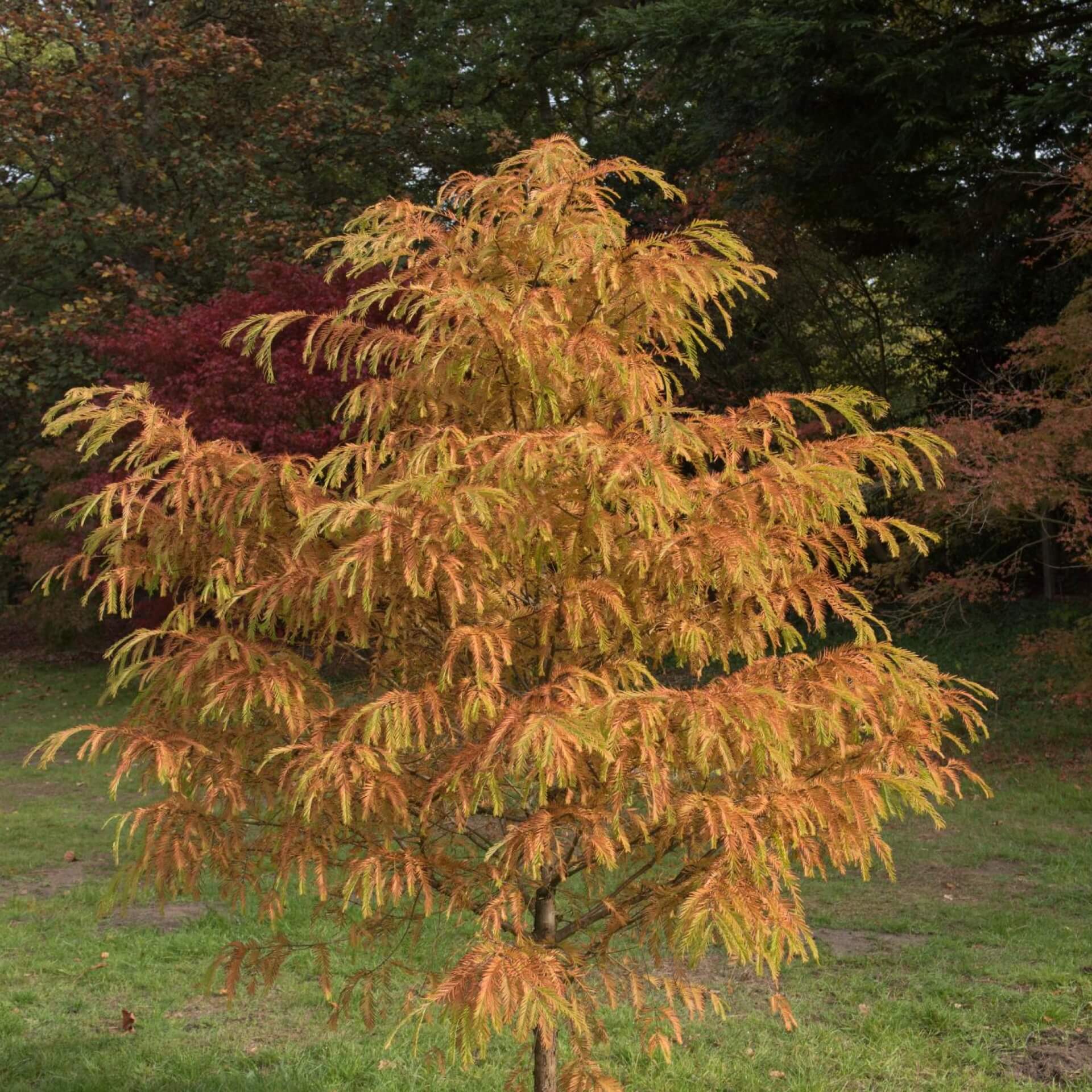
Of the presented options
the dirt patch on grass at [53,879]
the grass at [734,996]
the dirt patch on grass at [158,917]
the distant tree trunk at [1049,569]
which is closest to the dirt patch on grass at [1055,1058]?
the grass at [734,996]

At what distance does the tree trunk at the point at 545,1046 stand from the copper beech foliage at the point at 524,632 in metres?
0.02

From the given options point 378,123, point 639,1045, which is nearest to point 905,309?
point 378,123

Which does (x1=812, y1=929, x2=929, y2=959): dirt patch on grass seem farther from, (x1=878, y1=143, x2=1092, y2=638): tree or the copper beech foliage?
(x1=878, y1=143, x2=1092, y2=638): tree

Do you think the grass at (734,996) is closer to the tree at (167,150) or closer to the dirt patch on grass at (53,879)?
the dirt patch on grass at (53,879)

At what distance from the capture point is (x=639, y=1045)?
5004 mm

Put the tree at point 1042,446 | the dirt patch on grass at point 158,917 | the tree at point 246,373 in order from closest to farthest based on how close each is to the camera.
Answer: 1. the dirt patch on grass at point 158,917
2. the tree at point 1042,446
3. the tree at point 246,373

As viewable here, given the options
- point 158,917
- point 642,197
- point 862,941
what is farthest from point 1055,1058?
point 642,197

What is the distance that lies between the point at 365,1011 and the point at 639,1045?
6.70 ft

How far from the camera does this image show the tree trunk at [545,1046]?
3592 mm

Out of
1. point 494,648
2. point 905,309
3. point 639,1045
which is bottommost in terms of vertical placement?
point 639,1045

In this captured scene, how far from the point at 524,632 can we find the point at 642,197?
13.9 meters

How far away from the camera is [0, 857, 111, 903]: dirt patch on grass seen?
7.45 meters

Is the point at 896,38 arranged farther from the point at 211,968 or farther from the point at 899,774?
the point at 211,968

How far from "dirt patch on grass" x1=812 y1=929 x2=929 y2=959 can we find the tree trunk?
123 inches
